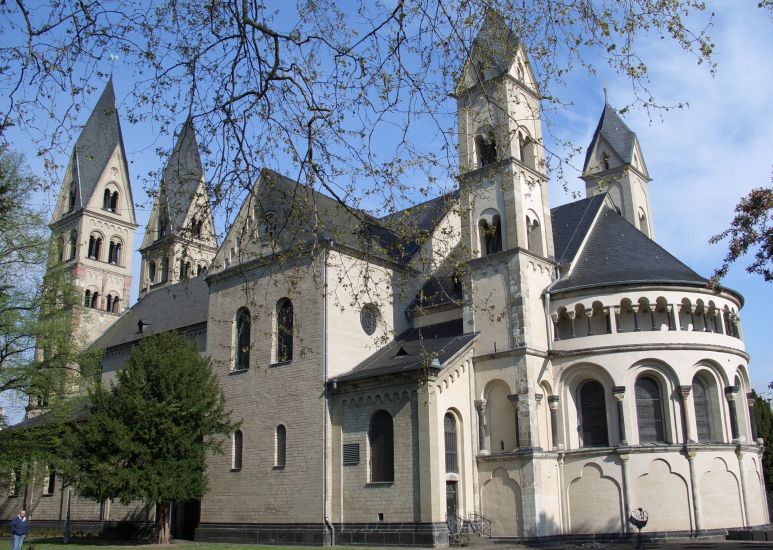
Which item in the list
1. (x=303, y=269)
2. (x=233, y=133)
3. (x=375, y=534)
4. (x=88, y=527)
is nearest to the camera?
(x=233, y=133)

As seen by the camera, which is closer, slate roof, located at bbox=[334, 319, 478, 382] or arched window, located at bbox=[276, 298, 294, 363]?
slate roof, located at bbox=[334, 319, 478, 382]

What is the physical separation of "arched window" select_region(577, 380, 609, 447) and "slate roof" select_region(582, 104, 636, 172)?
1695 centimetres

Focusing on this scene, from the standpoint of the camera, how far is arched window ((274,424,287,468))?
28.7 m

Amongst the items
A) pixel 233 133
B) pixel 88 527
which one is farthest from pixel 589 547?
pixel 88 527

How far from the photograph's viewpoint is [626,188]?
130ft

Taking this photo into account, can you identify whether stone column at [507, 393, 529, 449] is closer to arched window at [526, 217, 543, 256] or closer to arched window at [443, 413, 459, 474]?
arched window at [443, 413, 459, 474]

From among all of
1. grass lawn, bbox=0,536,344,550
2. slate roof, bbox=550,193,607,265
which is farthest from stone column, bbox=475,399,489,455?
grass lawn, bbox=0,536,344,550

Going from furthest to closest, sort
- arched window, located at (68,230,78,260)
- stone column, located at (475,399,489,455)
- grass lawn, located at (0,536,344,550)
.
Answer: arched window, located at (68,230,78,260), stone column, located at (475,399,489,455), grass lawn, located at (0,536,344,550)

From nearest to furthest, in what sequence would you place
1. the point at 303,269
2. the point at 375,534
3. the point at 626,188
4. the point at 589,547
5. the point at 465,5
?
the point at 465,5 → the point at 589,547 → the point at 375,534 → the point at 303,269 → the point at 626,188

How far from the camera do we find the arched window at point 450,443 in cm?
2623

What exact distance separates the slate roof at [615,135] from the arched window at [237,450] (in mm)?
23893

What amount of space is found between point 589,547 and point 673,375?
7.32m

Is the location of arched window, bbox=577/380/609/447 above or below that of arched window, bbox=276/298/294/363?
below

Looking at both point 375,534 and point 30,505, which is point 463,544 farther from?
point 30,505
